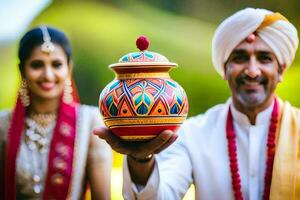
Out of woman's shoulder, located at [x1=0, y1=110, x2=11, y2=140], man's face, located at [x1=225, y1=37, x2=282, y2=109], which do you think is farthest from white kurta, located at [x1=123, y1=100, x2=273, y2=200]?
woman's shoulder, located at [x1=0, y1=110, x2=11, y2=140]

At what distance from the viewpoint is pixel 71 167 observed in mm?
4301

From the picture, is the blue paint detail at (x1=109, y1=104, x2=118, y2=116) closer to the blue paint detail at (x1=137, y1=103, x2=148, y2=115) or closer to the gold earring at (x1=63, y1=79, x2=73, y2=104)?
the blue paint detail at (x1=137, y1=103, x2=148, y2=115)

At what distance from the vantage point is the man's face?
3801 mm

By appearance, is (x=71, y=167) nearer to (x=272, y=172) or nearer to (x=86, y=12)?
(x=272, y=172)

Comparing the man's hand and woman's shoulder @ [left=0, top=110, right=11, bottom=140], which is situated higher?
woman's shoulder @ [left=0, top=110, right=11, bottom=140]

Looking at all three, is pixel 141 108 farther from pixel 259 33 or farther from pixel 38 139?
pixel 38 139

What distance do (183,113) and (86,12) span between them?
14.1ft

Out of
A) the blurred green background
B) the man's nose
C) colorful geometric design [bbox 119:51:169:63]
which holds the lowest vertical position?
colorful geometric design [bbox 119:51:169:63]

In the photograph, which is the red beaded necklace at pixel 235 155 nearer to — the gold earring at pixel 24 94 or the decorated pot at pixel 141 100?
the decorated pot at pixel 141 100

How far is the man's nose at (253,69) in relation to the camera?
3.77 metres

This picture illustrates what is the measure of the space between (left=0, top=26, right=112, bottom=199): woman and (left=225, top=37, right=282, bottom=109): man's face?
0.89 meters

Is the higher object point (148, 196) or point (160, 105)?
point (160, 105)

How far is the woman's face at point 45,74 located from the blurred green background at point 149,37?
7.86 ft

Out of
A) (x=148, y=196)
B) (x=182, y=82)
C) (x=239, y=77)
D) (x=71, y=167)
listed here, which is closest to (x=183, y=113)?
(x=148, y=196)
